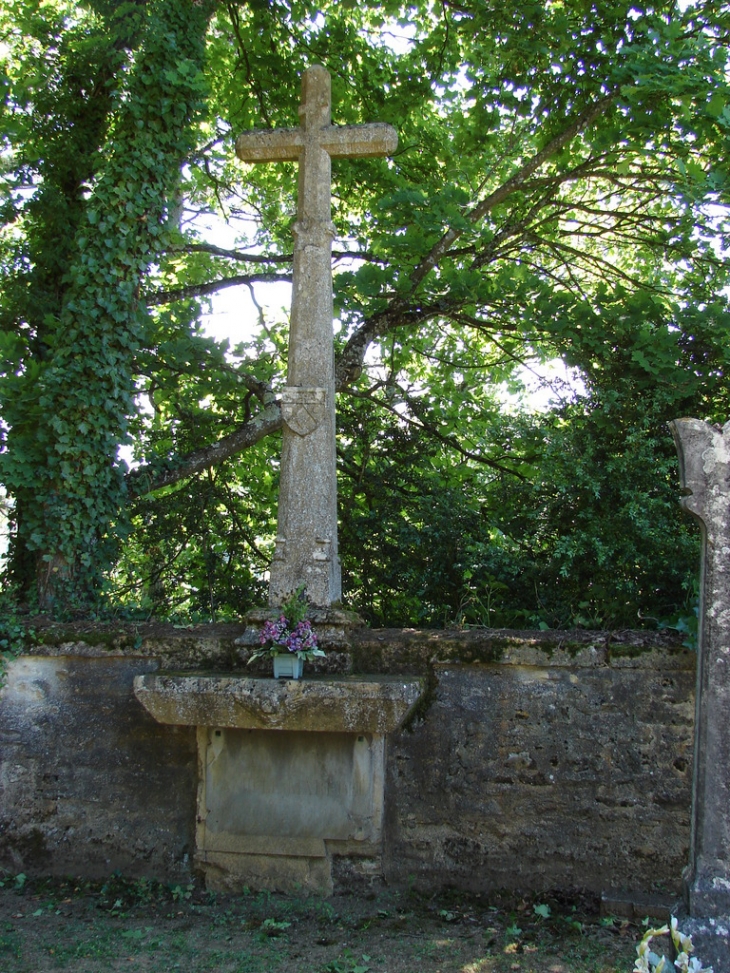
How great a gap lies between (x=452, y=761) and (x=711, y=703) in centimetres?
192

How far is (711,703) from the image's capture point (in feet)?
9.94

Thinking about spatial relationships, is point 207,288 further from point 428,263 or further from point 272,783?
point 272,783

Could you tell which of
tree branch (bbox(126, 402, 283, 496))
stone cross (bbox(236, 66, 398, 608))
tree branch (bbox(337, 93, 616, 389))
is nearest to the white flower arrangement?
stone cross (bbox(236, 66, 398, 608))

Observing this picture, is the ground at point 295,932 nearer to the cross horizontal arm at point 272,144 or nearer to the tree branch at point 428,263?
the tree branch at point 428,263

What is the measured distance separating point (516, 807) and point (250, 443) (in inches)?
153

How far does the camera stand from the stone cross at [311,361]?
4.76 m

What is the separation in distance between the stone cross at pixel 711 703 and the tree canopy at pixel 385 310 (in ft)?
5.95

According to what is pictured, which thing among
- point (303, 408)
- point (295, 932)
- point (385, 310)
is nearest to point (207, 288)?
point (385, 310)

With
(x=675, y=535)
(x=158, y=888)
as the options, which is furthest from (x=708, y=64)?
(x=158, y=888)

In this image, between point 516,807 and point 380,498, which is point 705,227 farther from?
point 516,807

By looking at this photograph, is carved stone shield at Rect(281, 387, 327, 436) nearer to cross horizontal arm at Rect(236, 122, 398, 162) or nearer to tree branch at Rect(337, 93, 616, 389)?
cross horizontal arm at Rect(236, 122, 398, 162)

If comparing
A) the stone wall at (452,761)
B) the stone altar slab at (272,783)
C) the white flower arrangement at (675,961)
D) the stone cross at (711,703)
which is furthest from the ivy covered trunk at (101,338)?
the white flower arrangement at (675,961)

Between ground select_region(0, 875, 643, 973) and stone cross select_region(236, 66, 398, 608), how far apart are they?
63.2 inches

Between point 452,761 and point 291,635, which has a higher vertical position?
point 291,635
